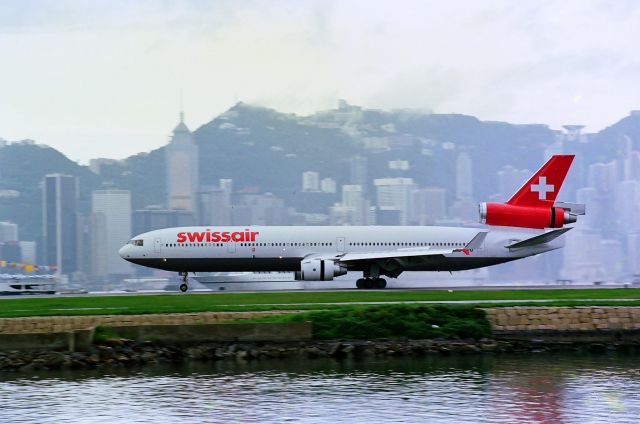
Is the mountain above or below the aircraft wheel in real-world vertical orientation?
above

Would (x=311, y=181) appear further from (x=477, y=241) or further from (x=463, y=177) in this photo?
(x=477, y=241)

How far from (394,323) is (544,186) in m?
29.9

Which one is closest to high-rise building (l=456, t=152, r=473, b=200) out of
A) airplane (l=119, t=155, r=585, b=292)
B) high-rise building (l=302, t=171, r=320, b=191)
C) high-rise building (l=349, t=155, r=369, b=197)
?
high-rise building (l=349, t=155, r=369, b=197)

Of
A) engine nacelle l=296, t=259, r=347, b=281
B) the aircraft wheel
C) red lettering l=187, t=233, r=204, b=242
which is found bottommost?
the aircraft wheel

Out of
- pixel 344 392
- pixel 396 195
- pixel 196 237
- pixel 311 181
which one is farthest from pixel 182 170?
pixel 344 392

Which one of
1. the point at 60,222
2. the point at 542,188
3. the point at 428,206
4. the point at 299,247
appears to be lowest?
the point at 299,247

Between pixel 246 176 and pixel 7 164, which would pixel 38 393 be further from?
pixel 7 164

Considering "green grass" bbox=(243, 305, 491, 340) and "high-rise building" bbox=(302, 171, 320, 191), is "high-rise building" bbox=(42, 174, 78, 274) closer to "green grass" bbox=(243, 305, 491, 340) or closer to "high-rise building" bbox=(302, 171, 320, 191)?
"high-rise building" bbox=(302, 171, 320, 191)

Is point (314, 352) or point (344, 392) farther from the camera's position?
point (314, 352)

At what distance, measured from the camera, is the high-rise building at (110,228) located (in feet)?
476

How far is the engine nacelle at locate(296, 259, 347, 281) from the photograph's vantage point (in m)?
59.2

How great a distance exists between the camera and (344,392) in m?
28.4

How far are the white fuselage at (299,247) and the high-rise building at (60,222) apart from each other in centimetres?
8973

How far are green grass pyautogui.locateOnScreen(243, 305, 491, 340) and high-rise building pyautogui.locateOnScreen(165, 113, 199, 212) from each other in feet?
381
